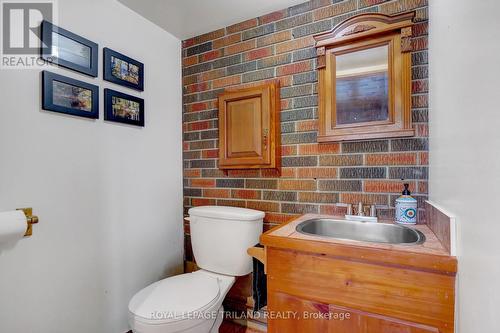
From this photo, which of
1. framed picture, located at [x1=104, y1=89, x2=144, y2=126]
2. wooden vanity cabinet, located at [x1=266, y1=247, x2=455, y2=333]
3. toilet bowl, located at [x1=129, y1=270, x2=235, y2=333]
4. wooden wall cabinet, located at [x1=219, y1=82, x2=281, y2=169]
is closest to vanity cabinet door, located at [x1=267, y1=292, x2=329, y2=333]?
wooden vanity cabinet, located at [x1=266, y1=247, x2=455, y2=333]

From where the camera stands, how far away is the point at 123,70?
1575 millimetres

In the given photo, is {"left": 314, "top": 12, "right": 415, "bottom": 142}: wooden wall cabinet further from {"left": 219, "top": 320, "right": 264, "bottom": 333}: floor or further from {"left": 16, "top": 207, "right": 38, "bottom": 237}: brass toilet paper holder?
{"left": 16, "top": 207, "right": 38, "bottom": 237}: brass toilet paper holder

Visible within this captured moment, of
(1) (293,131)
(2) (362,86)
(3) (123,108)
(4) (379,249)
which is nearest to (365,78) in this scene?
(2) (362,86)

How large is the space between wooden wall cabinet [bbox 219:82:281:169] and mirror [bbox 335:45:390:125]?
16.0 inches

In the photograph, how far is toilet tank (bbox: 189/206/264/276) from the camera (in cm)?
151

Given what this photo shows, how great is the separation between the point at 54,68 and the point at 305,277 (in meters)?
1.58

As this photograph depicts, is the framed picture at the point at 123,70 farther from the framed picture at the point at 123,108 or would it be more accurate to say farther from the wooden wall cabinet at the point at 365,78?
the wooden wall cabinet at the point at 365,78

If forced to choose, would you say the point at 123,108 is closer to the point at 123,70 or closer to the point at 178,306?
the point at 123,70

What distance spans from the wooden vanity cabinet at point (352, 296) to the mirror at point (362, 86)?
81 cm

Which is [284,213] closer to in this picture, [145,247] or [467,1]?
[145,247]

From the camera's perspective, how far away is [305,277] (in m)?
1.04

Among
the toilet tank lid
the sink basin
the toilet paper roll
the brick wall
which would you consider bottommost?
the sink basin

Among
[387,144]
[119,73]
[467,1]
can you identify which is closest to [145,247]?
[119,73]

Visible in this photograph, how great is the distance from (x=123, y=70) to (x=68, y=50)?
12.6 inches
